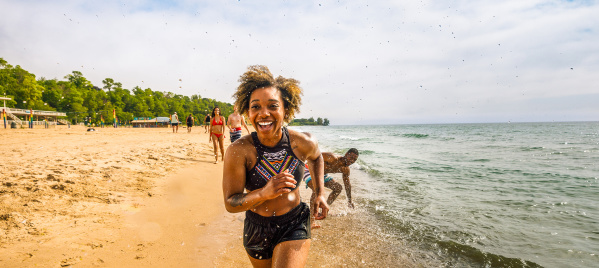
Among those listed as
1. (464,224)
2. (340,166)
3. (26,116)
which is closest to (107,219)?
(340,166)

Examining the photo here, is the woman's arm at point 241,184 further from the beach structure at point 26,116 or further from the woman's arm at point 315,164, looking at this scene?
the beach structure at point 26,116

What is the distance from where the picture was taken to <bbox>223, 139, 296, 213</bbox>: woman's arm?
1980mm

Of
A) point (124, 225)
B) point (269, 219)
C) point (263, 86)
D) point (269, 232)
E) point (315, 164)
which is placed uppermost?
point (263, 86)

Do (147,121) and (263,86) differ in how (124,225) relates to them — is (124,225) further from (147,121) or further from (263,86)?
(147,121)

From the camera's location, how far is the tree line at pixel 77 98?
5131 centimetres

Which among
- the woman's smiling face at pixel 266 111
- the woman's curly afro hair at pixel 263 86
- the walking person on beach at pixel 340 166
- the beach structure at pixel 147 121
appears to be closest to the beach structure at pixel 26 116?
the beach structure at pixel 147 121

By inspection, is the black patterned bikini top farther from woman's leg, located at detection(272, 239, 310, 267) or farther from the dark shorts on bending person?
woman's leg, located at detection(272, 239, 310, 267)

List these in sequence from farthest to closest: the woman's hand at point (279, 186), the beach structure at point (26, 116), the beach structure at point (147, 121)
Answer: the beach structure at point (147, 121) < the beach structure at point (26, 116) < the woman's hand at point (279, 186)

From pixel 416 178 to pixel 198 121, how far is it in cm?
10771

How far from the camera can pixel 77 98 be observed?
200ft

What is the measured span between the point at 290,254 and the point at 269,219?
1.11ft

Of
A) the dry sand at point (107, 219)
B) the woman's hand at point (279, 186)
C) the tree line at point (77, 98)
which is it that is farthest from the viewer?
the tree line at point (77, 98)

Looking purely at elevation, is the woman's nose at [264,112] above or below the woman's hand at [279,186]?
above

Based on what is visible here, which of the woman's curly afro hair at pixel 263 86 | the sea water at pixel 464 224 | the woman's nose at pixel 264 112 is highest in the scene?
the woman's curly afro hair at pixel 263 86
